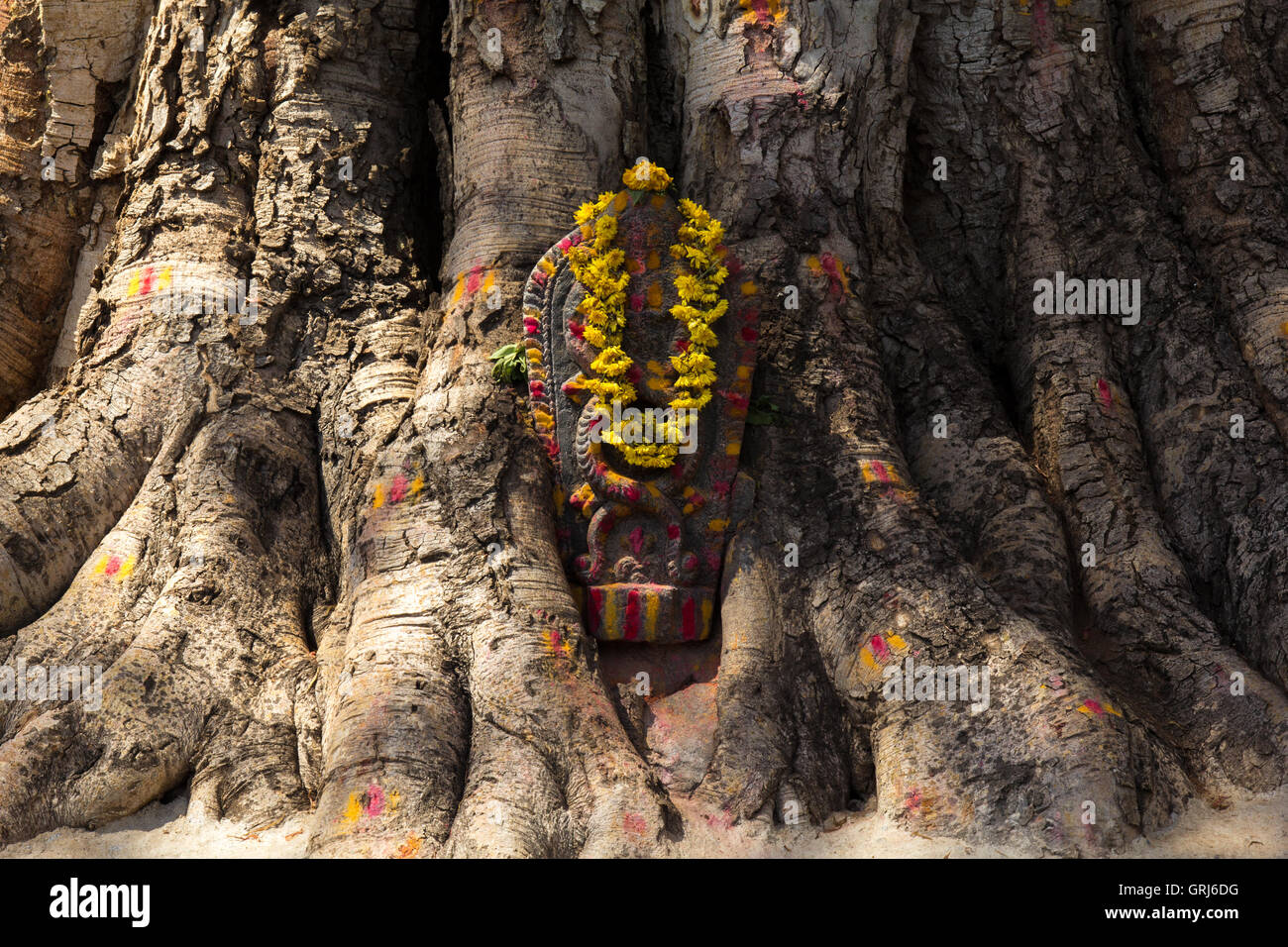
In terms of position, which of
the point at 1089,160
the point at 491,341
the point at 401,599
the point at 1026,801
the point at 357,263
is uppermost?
the point at 1089,160

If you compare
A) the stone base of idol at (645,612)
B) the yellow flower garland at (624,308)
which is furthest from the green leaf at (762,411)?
the stone base of idol at (645,612)

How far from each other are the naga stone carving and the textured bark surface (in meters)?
0.12

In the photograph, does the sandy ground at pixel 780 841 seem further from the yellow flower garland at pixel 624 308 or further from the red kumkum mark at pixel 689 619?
the yellow flower garland at pixel 624 308

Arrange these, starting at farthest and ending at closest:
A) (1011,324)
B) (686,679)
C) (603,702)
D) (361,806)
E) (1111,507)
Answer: (1011,324) → (1111,507) → (686,679) → (603,702) → (361,806)

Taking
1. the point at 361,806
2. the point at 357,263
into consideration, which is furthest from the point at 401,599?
the point at 357,263

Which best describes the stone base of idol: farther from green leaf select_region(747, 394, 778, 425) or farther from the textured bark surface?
green leaf select_region(747, 394, 778, 425)

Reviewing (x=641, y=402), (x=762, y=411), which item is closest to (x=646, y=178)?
(x=641, y=402)

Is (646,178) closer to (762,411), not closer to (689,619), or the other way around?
(762,411)

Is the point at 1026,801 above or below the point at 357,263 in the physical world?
below

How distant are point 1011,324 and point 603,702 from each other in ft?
8.02

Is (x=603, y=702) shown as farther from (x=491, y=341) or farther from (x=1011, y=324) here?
(x=1011, y=324)

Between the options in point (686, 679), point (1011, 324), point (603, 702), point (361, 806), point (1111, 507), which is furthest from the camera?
point (1011, 324)

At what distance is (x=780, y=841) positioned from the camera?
4230mm

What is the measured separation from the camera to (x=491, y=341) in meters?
5.01
